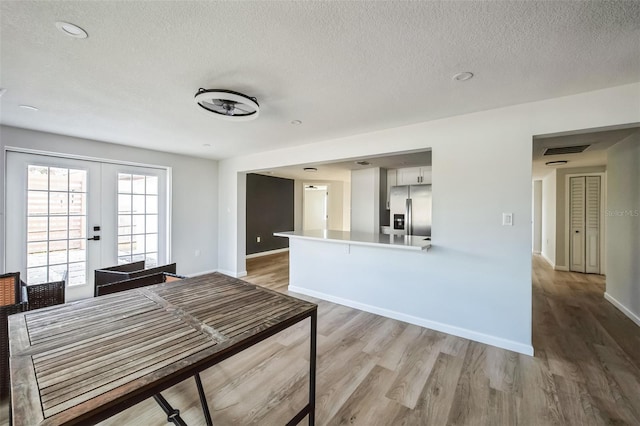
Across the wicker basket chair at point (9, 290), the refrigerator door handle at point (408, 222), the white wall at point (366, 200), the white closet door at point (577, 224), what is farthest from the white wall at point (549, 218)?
the wicker basket chair at point (9, 290)

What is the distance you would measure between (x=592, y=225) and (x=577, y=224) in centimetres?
21

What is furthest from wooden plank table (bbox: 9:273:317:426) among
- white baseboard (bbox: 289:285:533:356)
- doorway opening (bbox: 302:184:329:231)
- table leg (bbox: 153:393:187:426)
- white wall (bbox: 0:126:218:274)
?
doorway opening (bbox: 302:184:329:231)

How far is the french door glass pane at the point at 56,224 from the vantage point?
3279 mm

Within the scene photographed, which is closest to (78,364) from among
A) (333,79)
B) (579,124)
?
(333,79)

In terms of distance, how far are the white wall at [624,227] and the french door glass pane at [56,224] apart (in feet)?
22.8

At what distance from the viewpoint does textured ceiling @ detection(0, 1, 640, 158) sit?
1.29 meters

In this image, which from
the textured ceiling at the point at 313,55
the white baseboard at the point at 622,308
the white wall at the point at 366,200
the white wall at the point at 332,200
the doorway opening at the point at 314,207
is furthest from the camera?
the doorway opening at the point at 314,207

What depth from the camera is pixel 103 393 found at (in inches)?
30.3

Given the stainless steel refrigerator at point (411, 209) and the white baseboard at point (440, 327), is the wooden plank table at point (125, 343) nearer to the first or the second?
the white baseboard at point (440, 327)

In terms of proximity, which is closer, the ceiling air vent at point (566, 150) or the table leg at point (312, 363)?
the table leg at point (312, 363)

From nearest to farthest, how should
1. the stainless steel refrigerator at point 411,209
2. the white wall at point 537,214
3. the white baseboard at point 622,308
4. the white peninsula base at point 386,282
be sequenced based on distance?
the white peninsula base at point 386,282 < the white baseboard at point 622,308 < the stainless steel refrigerator at point 411,209 < the white wall at point 537,214

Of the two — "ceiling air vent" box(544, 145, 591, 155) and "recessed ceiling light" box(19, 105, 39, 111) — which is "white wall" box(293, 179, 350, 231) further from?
"recessed ceiling light" box(19, 105, 39, 111)

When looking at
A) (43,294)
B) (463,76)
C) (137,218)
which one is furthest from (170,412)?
(137,218)

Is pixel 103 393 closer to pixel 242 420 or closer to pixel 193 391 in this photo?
pixel 242 420
